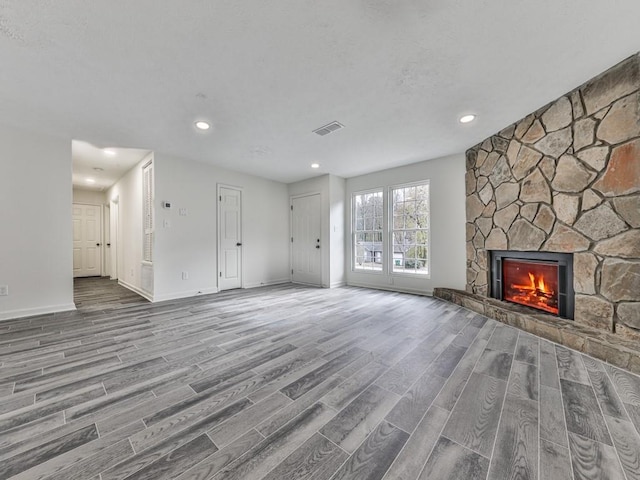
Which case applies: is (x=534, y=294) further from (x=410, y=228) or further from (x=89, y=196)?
(x=89, y=196)

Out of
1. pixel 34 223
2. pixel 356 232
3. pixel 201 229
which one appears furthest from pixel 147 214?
pixel 356 232

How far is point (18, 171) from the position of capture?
3422 millimetres

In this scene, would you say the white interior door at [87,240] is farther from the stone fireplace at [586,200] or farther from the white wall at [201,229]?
the stone fireplace at [586,200]

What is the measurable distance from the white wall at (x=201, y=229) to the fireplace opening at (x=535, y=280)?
14.6ft

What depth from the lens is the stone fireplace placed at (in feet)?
7.29

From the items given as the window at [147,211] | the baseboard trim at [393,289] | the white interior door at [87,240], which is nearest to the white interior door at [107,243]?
the white interior door at [87,240]

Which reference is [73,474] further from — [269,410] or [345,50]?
[345,50]

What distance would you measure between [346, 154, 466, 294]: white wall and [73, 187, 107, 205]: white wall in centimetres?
845

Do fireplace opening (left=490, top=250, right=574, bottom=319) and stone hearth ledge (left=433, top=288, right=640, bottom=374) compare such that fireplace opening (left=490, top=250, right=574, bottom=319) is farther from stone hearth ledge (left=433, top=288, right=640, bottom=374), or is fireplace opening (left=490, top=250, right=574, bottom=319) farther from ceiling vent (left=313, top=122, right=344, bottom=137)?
ceiling vent (left=313, top=122, right=344, bottom=137)

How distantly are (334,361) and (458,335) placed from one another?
149 centimetres

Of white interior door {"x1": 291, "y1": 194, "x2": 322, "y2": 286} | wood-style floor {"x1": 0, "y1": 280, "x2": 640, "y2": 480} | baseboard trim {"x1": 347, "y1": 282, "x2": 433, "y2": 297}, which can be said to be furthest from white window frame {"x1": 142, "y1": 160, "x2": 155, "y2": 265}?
baseboard trim {"x1": 347, "y1": 282, "x2": 433, "y2": 297}

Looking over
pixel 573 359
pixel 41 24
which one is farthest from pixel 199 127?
pixel 573 359

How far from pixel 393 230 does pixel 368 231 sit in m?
0.59

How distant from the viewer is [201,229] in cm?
488
